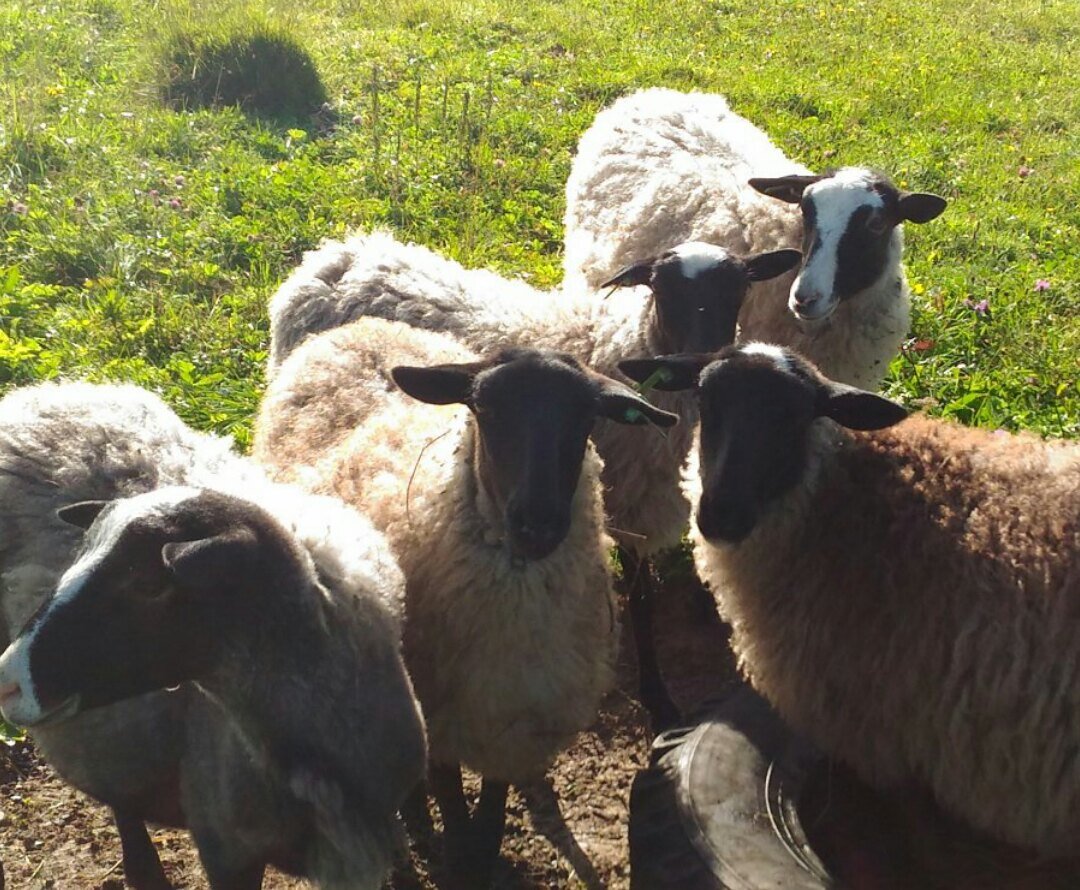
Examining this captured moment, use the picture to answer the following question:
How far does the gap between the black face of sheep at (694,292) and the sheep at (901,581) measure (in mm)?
774

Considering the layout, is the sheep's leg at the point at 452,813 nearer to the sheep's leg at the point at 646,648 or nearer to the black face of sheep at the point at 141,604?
the sheep's leg at the point at 646,648

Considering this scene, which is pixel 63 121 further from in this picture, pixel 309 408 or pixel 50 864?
pixel 50 864

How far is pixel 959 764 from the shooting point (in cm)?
270

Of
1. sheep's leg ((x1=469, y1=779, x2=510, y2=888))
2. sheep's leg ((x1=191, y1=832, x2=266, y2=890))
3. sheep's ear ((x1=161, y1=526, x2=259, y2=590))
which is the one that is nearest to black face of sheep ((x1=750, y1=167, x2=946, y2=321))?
sheep's leg ((x1=469, y1=779, x2=510, y2=888))

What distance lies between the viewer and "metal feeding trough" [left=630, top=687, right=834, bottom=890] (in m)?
2.63

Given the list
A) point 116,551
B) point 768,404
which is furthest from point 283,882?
point 768,404

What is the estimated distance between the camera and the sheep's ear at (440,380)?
3.04m

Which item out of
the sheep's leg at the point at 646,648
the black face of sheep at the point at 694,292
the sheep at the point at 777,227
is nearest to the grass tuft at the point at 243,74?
the sheep at the point at 777,227

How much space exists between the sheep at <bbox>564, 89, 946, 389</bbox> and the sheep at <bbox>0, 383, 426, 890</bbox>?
245cm

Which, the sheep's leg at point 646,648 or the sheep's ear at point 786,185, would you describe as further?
the sheep's ear at point 786,185

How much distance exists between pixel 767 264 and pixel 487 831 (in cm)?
242

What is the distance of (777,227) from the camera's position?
4.84 m

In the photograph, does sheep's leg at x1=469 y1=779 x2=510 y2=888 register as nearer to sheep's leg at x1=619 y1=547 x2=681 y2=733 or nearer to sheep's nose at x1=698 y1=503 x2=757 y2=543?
sheep's leg at x1=619 y1=547 x2=681 y2=733

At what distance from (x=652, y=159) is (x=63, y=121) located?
14.5 ft
